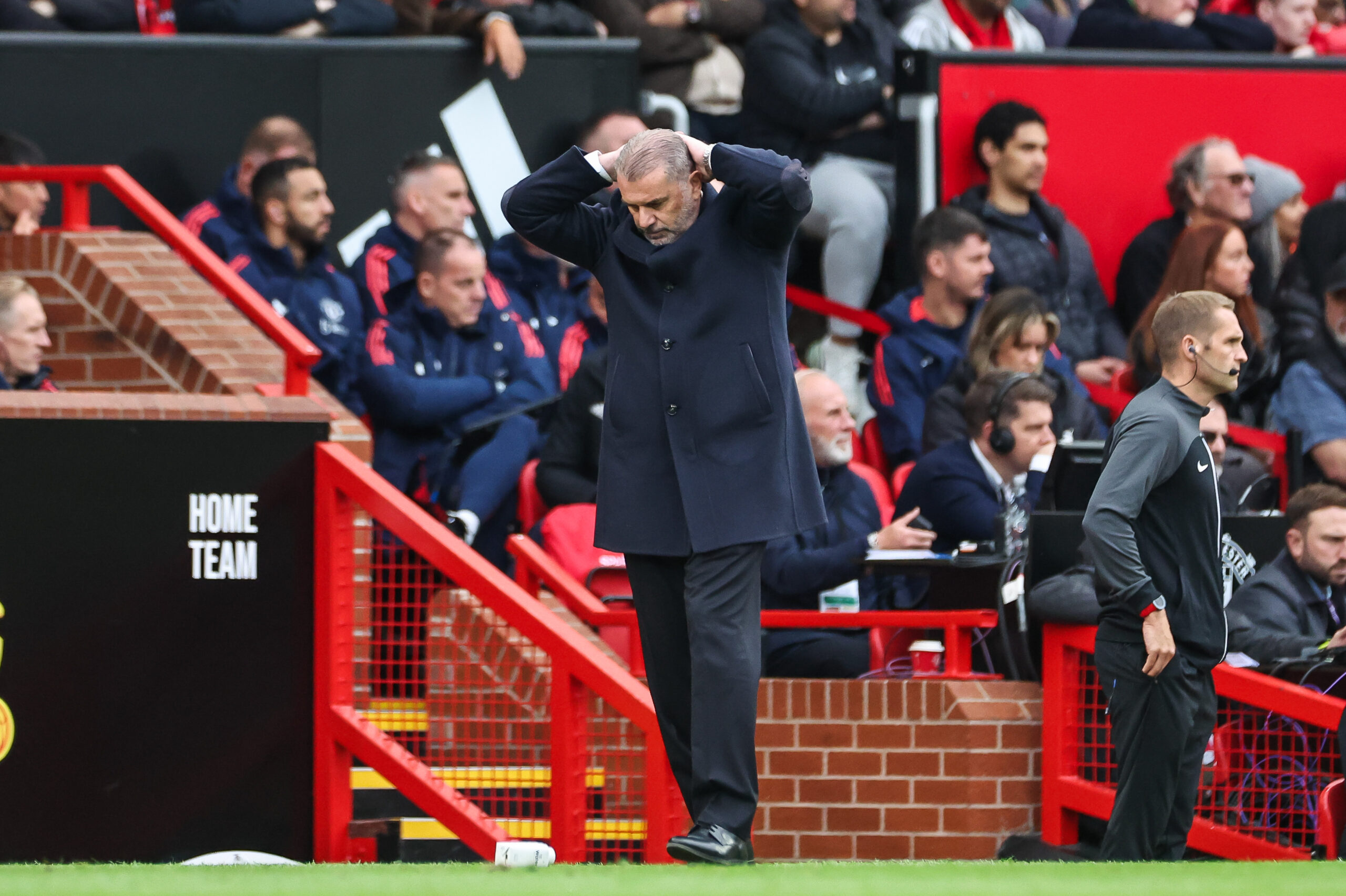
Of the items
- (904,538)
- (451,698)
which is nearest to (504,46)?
(904,538)

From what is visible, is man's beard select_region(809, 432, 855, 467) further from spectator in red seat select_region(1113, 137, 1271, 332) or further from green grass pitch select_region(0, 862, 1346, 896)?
green grass pitch select_region(0, 862, 1346, 896)

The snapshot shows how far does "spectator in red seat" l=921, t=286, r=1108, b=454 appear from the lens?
8172mm

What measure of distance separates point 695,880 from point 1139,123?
→ 6.98 m

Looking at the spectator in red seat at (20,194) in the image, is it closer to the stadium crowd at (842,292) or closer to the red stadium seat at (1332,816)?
the stadium crowd at (842,292)

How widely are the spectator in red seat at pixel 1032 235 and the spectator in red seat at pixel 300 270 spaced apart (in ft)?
9.34

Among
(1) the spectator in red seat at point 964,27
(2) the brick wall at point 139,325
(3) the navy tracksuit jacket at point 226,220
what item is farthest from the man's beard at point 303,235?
(1) the spectator in red seat at point 964,27

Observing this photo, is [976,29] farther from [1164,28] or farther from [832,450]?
[832,450]

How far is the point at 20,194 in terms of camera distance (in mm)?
8180

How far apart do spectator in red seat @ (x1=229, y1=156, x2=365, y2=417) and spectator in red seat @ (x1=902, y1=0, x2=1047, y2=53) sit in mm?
3168

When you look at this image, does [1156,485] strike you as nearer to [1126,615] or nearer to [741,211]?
[1126,615]

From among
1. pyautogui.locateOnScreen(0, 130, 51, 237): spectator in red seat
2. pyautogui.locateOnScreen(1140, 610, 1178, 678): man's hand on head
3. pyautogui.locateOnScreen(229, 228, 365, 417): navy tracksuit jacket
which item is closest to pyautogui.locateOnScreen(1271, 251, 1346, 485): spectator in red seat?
pyautogui.locateOnScreen(1140, 610, 1178, 678): man's hand on head

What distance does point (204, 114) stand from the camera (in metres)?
9.52

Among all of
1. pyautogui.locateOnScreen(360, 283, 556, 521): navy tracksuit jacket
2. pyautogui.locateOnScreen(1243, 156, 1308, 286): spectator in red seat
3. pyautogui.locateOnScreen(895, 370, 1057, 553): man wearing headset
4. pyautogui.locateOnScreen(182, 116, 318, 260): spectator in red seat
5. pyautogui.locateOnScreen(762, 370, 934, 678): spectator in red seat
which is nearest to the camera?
pyautogui.locateOnScreen(762, 370, 934, 678): spectator in red seat

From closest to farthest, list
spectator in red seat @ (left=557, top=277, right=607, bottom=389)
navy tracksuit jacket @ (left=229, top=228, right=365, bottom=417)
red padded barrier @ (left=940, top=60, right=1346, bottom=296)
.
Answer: navy tracksuit jacket @ (left=229, top=228, right=365, bottom=417)
spectator in red seat @ (left=557, top=277, right=607, bottom=389)
red padded barrier @ (left=940, top=60, right=1346, bottom=296)
